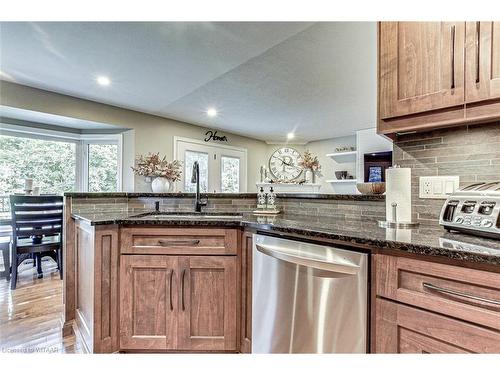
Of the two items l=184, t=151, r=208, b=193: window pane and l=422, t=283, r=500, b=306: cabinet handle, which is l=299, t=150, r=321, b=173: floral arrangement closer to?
l=184, t=151, r=208, b=193: window pane

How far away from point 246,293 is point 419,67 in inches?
55.5

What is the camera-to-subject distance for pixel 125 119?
4.30m

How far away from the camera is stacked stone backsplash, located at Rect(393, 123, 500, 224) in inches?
51.3

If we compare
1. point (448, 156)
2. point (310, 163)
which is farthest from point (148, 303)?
point (310, 163)

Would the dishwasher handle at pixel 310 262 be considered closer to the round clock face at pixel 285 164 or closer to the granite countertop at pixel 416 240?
the granite countertop at pixel 416 240

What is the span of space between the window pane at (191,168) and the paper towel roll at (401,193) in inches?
149

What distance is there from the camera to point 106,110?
4086 millimetres

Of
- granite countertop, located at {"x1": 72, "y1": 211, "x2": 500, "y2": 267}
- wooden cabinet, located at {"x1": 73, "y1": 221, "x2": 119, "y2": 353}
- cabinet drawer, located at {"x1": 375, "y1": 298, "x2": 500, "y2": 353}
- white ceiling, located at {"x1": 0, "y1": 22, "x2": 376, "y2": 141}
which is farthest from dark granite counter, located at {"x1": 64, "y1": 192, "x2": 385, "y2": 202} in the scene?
white ceiling, located at {"x1": 0, "y1": 22, "x2": 376, "y2": 141}

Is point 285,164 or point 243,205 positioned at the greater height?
point 285,164

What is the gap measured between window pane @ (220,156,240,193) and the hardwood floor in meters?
3.28

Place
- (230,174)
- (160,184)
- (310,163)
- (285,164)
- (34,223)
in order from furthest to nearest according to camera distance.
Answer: (285,164), (310,163), (230,174), (34,223), (160,184)

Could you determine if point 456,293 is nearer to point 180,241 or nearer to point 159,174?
point 180,241

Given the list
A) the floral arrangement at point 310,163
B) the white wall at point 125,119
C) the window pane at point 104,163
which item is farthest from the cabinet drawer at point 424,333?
the floral arrangement at point 310,163
